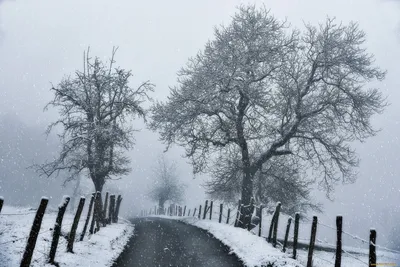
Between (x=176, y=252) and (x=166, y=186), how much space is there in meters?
45.5

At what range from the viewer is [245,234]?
11742mm

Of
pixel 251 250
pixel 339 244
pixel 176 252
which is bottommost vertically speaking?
pixel 176 252

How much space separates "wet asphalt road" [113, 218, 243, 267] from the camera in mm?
8797

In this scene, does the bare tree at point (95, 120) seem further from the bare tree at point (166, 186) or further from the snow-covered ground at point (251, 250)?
the bare tree at point (166, 186)

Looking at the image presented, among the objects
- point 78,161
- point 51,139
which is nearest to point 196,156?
point 78,161

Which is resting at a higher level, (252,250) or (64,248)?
(252,250)

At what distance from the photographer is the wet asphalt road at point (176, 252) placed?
880 centimetres

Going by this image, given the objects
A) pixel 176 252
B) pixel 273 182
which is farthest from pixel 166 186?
pixel 176 252

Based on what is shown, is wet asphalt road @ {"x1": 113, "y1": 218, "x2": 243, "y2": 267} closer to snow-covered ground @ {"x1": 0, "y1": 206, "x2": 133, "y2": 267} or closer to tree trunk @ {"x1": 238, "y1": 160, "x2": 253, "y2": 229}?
snow-covered ground @ {"x1": 0, "y1": 206, "x2": 133, "y2": 267}

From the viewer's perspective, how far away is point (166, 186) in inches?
2173

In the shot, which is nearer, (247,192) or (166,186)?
(247,192)

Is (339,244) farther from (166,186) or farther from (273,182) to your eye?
(166,186)

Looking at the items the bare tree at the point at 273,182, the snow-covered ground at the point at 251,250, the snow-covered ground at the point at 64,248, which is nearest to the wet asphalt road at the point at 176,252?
the snow-covered ground at the point at 251,250

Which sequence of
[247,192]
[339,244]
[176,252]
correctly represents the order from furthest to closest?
[247,192] < [176,252] < [339,244]
